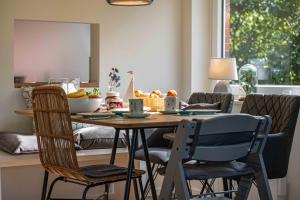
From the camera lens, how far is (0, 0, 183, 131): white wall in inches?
190

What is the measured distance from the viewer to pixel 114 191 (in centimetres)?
468

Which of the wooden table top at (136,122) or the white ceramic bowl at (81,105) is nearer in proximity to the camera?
the wooden table top at (136,122)

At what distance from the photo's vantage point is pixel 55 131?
294 centimetres

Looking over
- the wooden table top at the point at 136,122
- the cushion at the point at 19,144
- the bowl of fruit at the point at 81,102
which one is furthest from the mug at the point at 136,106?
the cushion at the point at 19,144

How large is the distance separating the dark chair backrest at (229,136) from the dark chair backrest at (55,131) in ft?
2.49

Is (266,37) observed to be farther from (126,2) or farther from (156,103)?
(156,103)

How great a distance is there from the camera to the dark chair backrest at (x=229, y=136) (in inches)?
93.7

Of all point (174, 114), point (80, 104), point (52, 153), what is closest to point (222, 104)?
point (174, 114)

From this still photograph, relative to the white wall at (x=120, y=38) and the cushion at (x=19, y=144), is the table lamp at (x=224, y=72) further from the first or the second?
the cushion at (x=19, y=144)

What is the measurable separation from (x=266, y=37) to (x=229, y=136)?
269 centimetres

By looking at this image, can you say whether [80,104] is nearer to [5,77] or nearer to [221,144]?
[221,144]

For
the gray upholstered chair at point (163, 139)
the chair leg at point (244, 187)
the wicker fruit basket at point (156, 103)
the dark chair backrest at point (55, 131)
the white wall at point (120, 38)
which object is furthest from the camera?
the white wall at point (120, 38)

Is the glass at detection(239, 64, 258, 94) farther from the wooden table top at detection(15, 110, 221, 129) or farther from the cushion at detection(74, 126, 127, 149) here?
the wooden table top at detection(15, 110, 221, 129)

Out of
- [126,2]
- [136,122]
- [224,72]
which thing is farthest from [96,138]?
[136,122]
